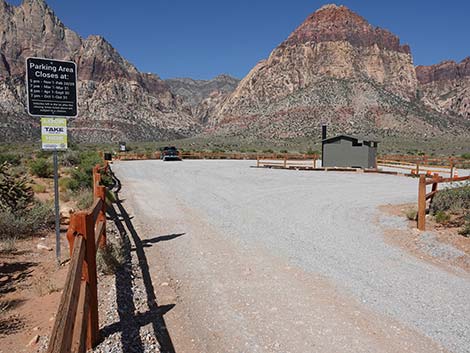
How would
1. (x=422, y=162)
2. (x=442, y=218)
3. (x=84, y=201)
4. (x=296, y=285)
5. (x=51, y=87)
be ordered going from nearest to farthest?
(x=296, y=285), (x=51, y=87), (x=442, y=218), (x=84, y=201), (x=422, y=162)

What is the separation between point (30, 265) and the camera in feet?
21.2

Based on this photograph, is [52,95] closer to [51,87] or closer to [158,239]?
[51,87]

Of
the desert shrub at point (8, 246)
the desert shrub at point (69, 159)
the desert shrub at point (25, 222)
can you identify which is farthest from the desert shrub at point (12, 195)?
the desert shrub at point (69, 159)

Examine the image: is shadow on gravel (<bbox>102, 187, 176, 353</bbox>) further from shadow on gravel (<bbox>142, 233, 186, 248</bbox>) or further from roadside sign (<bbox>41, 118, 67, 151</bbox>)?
roadside sign (<bbox>41, 118, 67, 151</bbox>)

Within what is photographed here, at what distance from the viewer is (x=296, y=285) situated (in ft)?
18.9

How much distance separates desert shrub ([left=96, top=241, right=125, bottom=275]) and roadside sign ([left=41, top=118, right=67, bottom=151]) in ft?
6.11

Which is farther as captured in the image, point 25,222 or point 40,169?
point 40,169

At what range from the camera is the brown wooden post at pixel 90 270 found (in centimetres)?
377

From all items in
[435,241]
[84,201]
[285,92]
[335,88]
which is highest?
[285,92]

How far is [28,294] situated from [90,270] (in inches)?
82.8

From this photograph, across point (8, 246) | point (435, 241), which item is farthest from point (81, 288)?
point (435, 241)

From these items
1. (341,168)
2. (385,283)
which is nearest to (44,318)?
(385,283)

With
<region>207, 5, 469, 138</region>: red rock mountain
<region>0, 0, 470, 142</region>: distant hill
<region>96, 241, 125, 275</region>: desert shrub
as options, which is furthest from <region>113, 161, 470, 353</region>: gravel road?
<region>207, 5, 469, 138</region>: red rock mountain

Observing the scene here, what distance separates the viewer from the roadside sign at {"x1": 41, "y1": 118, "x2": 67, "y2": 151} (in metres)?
6.30
